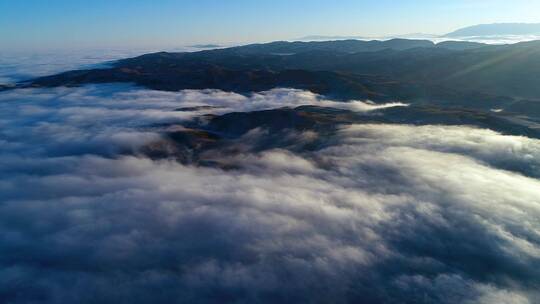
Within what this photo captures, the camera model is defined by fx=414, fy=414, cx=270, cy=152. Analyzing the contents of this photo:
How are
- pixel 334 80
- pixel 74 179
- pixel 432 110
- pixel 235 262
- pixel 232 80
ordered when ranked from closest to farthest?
pixel 235 262 → pixel 74 179 → pixel 432 110 → pixel 334 80 → pixel 232 80

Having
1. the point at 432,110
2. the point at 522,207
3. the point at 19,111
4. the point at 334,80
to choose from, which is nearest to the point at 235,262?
the point at 522,207

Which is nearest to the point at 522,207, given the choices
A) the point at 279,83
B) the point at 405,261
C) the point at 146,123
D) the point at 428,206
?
the point at 428,206

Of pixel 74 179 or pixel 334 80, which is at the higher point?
pixel 334 80

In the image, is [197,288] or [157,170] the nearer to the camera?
[197,288]

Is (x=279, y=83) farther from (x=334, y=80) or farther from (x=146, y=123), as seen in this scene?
(x=146, y=123)

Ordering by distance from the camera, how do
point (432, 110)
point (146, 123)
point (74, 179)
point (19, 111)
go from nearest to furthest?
point (74, 179) < point (432, 110) < point (146, 123) < point (19, 111)

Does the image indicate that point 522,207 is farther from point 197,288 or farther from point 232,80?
point 232,80

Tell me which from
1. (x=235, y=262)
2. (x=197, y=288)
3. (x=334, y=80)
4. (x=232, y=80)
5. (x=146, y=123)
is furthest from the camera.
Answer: (x=232, y=80)

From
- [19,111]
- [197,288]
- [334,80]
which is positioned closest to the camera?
[197,288]

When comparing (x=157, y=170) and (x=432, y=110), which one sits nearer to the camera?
(x=157, y=170)
